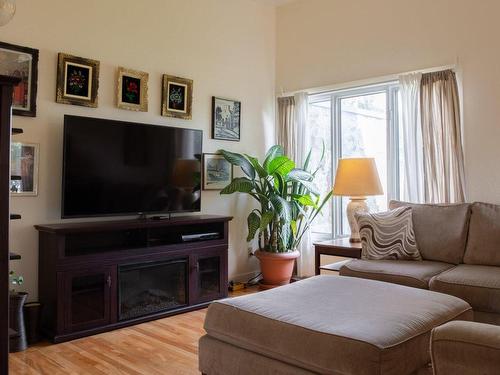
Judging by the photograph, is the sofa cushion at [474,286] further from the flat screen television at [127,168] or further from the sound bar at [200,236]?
the flat screen television at [127,168]

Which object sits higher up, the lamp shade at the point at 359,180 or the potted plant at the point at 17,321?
the lamp shade at the point at 359,180

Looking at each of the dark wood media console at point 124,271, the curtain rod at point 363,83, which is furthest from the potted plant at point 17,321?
the curtain rod at point 363,83

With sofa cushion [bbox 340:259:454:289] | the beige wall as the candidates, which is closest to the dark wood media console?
sofa cushion [bbox 340:259:454:289]

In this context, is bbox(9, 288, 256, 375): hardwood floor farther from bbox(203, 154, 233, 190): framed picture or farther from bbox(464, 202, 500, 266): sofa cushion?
bbox(464, 202, 500, 266): sofa cushion

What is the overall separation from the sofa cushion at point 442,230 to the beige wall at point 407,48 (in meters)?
0.50

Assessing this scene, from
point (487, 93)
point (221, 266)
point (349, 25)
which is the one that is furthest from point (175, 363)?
point (349, 25)

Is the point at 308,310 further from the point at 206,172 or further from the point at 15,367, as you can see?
the point at 206,172

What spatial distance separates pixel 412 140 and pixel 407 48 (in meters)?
0.89

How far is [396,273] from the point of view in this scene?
2943 mm

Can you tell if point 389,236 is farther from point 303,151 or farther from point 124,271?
point 124,271

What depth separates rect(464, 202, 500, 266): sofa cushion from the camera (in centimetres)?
308

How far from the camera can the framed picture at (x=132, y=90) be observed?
12.2ft

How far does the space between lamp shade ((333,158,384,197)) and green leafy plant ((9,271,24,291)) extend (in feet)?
8.36

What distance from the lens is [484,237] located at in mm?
3141
